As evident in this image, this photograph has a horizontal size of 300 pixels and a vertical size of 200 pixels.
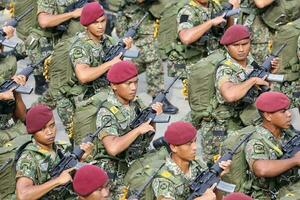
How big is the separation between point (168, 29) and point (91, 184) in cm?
484

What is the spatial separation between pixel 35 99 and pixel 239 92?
13.9ft

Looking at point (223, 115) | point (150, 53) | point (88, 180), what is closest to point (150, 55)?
point (150, 53)

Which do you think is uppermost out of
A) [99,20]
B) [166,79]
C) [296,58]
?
[99,20]

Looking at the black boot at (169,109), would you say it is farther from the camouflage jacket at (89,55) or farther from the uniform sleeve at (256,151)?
the uniform sleeve at (256,151)

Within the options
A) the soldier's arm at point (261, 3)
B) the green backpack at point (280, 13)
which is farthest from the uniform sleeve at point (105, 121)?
the green backpack at point (280, 13)

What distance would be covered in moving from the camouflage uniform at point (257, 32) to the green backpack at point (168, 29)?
2.71 ft

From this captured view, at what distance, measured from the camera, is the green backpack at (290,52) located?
473 inches

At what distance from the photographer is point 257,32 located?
12898 millimetres

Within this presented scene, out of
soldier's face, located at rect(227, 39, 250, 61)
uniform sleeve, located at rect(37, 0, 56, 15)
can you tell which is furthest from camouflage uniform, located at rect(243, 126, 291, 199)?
uniform sleeve, located at rect(37, 0, 56, 15)

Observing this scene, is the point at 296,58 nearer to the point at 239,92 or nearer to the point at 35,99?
the point at 239,92

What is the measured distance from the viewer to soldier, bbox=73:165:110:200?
324 inches

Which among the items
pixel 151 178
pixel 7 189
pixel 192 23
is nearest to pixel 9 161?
pixel 7 189

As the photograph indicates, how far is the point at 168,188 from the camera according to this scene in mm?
8695

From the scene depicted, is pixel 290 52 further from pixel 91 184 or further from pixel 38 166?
pixel 91 184
